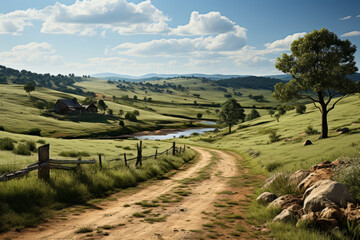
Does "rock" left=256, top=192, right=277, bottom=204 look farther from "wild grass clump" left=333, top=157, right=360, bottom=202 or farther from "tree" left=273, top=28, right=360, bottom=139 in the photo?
"tree" left=273, top=28, right=360, bottom=139

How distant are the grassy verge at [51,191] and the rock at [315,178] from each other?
10.9 meters

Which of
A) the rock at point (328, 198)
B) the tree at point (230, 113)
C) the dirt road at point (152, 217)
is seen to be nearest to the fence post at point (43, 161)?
the dirt road at point (152, 217)

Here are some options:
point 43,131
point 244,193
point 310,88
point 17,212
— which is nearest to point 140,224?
point 17,212

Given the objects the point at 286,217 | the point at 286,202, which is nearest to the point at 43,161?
the point at 286,217

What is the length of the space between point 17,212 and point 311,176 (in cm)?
1379

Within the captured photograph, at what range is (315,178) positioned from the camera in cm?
1194

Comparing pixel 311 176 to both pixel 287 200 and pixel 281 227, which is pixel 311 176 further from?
pixel 281 227

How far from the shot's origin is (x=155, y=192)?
15.2m

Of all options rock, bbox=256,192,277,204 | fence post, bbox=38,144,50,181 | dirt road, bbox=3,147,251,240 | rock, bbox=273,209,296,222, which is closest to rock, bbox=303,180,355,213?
rock, bbox=273,209,296,222

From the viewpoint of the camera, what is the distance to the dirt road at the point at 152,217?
27.1ft

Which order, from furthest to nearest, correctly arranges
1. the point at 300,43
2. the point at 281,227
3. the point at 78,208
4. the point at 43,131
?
1. the point at 43,131
2. the point at 300,43
3. the point at 78,208
4. the point at 281,227

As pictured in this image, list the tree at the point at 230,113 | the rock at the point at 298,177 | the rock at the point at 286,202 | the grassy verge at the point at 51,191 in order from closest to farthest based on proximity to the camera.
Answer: the grassy verge at the point at 51,191 < the rock at the point at 286,202 < the rock at the point at 298,177 < the tree at the point at 230,113

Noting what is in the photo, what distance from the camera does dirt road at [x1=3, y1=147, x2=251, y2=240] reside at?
8258 mm

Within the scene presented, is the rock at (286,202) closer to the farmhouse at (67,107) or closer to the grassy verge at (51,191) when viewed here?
the grassy verge at (51,191)
